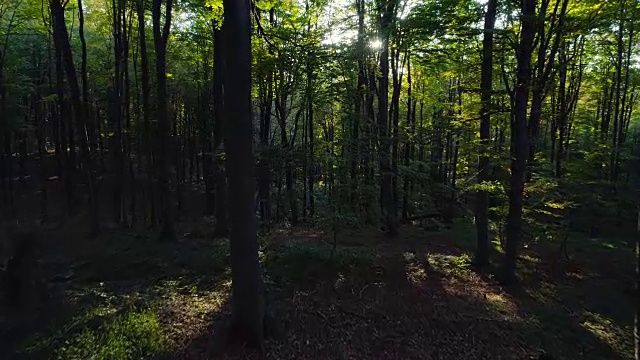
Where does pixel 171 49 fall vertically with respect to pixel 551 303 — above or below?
above

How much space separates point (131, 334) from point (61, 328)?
4.65ft

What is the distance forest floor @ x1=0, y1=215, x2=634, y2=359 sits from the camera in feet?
21.5

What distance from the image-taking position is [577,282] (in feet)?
40.2

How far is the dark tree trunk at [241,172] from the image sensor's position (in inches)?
222

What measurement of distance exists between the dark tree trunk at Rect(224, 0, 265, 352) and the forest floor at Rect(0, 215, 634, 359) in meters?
0.60

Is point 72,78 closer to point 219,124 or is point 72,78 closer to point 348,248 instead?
point 219,124

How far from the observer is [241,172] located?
19.0ft

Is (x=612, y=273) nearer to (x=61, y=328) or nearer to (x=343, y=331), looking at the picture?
(x=343, y=331)

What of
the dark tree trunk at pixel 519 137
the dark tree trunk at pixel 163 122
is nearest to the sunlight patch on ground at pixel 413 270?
the dark tree trunk at pixel 519 137

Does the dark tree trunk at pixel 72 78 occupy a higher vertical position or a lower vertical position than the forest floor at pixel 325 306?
higher

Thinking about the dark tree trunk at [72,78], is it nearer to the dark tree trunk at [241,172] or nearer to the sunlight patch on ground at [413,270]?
the dark tree trunk at [241,172]

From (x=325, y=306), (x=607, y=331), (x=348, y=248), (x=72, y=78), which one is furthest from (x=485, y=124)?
(x=72, y=78)

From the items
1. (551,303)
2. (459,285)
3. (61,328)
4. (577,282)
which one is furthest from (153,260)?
(577,282)

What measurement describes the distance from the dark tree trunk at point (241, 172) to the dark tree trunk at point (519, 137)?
24.4ft
